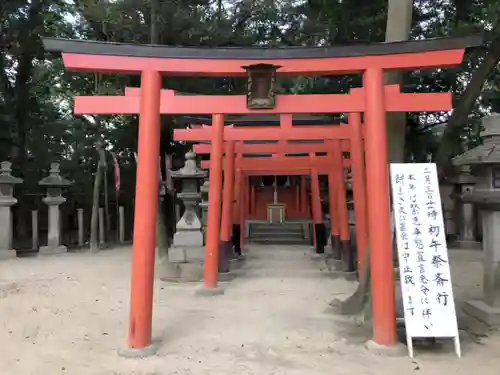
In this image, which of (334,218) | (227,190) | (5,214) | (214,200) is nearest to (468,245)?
(334,218)

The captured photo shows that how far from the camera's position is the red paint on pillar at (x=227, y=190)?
10.7 meters

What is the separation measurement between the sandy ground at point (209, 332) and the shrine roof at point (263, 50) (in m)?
3.25

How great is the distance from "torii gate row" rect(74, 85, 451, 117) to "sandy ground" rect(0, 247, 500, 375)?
8.65ft

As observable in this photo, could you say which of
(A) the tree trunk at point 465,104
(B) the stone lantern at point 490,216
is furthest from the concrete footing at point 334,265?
(B) the stone lantern at point 490,216

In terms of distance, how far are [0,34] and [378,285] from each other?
56.3ft

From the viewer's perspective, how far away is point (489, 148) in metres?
6.94

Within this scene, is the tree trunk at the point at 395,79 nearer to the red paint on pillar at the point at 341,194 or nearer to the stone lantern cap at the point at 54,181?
the red paint on pillar at the point at 341,194

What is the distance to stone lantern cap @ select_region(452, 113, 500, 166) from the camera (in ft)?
22.2

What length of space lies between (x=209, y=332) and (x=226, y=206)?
5.28 meters

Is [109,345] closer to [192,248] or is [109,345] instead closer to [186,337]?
[186,337]

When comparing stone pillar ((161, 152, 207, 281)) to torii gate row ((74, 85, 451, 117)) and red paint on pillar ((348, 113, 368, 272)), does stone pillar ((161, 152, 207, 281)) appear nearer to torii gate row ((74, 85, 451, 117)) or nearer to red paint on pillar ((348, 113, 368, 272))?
red paint on pillar ((348, 113, 368, 272))

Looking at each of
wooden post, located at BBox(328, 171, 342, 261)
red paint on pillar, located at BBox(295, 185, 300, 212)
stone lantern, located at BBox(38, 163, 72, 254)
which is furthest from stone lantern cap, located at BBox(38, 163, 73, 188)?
red paint on pillar, located at BBox(295, 185, 300, 212)

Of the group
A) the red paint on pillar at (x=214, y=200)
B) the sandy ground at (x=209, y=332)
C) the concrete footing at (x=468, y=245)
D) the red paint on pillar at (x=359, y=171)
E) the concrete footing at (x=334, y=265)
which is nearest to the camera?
the sandy ground at (x=209, y=332)

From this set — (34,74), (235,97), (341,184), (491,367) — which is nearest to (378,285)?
(491,367)
